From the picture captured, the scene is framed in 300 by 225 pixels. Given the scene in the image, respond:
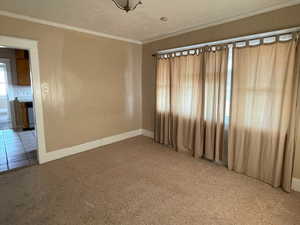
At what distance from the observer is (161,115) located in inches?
158

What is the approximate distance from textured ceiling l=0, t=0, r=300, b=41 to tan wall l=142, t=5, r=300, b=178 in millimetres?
113

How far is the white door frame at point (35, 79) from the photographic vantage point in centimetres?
262

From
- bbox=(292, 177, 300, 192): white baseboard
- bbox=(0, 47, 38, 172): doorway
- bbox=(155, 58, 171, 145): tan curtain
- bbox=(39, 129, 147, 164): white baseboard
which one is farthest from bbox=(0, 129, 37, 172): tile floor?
bbox=(292, 177, 300, 192): white baseboard

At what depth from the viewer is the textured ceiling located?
7.36ft

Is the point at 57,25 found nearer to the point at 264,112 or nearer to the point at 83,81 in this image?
the point at 83,81

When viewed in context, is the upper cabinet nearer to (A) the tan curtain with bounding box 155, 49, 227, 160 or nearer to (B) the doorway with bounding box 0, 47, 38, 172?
(B) the doorway with bounding box 0, 47, 38, 172

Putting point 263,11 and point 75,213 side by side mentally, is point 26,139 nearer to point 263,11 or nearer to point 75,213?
point 75,213

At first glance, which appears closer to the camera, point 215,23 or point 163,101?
point 215,23

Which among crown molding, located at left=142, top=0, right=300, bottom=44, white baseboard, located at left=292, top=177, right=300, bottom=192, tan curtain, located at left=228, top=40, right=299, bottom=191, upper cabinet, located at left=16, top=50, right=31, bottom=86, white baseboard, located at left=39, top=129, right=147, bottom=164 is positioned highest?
crown molding, located at left=142, top=0, right=300, bottom=44

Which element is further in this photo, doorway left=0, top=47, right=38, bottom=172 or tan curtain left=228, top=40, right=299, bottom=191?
doorway left=0, top=47, right=38, bottom=172

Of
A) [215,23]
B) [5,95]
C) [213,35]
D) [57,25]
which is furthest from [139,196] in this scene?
[5,95]

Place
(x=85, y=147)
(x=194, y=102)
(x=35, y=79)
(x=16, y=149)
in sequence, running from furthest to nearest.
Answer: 1. (x=16, y=149)
2. (x=85, y=147)
3. (x=194, y=102)
4. (x=35, y=79)

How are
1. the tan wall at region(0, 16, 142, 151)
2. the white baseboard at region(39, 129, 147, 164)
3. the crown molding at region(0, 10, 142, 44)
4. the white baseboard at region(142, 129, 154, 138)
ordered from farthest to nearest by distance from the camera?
the white baseboard at region(142, 129, 154, 138), the white baseboard at region(39, 129, 147, 164), the tan wall at region(0, 16, 142, 151), the crown molding at region(0, 10, 142, 44)

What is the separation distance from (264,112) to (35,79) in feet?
12.2
